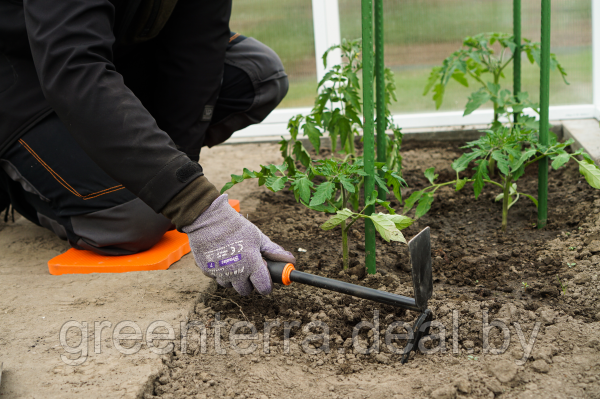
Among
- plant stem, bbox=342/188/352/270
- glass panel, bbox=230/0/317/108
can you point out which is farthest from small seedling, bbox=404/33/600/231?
glass panel, bbox=230/0/317/108

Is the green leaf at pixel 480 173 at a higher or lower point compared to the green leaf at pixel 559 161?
lower

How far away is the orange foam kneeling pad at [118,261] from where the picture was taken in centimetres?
180

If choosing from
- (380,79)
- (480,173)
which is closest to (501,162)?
(480,173)

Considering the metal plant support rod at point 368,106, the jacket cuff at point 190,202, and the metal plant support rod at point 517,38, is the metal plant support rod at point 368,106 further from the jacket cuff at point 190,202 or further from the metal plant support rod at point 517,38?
the metal plant support rod at point 517,38

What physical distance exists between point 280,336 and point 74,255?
95 cm

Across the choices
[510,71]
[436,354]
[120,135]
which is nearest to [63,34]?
[120,135]

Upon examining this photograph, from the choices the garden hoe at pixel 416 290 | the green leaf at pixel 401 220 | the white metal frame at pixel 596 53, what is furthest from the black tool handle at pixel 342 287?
the white metal frame at pixel 596 53

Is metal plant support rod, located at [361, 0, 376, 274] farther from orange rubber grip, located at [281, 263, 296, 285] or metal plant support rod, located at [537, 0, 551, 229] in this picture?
metal plant support rod, located at [537, 0, 551, 229]

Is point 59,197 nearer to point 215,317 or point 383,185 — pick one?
point 215,317

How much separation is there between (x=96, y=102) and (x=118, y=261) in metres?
0.73

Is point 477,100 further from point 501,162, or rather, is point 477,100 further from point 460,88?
point 460,88

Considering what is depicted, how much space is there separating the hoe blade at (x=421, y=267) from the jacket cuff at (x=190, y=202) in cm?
53

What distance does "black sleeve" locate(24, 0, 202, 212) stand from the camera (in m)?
1.29

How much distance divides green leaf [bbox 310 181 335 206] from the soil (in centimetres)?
28
